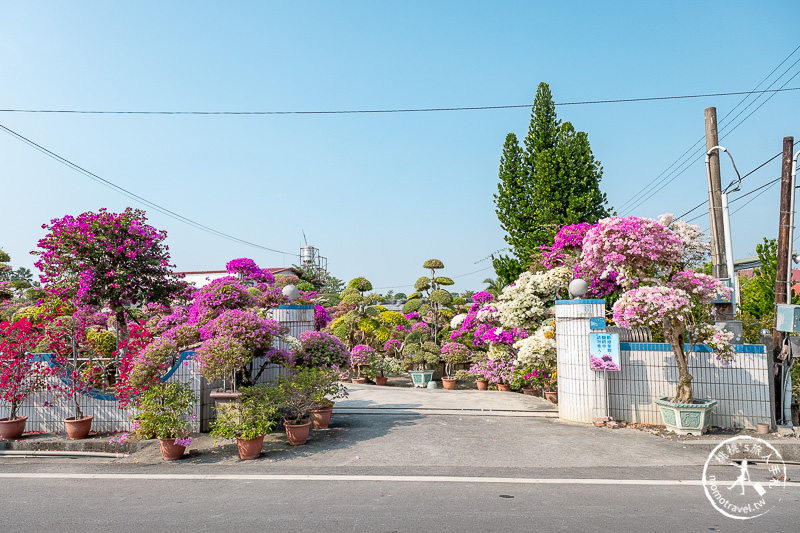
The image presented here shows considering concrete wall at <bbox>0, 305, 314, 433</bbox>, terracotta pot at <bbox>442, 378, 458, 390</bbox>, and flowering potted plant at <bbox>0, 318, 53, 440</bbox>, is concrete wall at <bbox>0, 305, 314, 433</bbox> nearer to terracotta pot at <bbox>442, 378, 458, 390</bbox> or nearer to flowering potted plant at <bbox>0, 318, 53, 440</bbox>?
flowering potted plant at <bbox>0, 318, 53, 440</bbox>

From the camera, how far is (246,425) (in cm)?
725

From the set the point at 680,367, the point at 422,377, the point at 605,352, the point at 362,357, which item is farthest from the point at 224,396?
the point at 422,377

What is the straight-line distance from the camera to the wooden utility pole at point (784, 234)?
9133 mm

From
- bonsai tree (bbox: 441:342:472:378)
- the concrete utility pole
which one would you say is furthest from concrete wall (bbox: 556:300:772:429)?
bonsai tree (bbox: 441:342:472:378)

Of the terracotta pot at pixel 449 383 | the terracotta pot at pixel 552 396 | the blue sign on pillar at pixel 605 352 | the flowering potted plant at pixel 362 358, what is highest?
the blue sign on pillar at pixel 605 352

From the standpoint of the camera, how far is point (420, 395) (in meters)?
13.3

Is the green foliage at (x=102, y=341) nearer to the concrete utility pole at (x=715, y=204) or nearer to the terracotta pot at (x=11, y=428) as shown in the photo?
the terracotta pot at (x=11, y=428)

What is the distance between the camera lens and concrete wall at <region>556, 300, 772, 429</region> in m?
8.59

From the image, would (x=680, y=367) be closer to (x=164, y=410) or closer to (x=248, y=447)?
(x=248, y=447)

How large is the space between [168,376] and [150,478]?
2.36m

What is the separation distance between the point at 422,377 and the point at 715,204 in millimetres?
10282

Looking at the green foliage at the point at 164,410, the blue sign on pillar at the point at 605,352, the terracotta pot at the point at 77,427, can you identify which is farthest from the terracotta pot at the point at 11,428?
the blue sign on pillar at the point at 605,352

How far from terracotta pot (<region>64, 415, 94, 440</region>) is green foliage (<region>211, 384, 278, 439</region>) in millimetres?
2784

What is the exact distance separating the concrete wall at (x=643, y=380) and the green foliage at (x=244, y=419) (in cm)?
595
